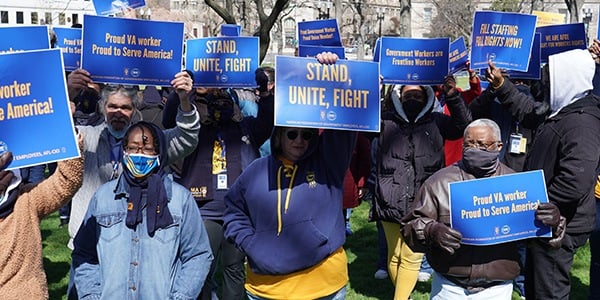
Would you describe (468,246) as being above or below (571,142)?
below

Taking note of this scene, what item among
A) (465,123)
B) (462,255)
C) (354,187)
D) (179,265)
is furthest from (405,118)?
(179,265)

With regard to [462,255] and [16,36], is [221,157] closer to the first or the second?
[16,36]

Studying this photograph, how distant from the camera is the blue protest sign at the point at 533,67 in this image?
20.9 ft

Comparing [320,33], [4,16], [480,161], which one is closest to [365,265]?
[320,33]

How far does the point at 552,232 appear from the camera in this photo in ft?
12.5

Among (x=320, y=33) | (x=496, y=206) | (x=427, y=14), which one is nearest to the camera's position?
(x=496, y=206)

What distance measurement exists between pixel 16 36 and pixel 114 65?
73cm

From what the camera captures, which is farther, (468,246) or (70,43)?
(70,43)

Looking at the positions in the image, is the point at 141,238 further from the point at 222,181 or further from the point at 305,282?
the point at 222,181

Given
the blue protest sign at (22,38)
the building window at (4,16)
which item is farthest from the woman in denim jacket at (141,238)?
the building window at (4,16)

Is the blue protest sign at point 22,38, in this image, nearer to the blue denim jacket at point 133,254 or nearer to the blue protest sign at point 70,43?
the blue denim jacket at point 133,254

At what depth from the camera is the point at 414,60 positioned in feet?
19.8

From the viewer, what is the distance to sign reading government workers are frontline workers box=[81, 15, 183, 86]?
505 cm

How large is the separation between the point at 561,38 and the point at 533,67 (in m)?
0.77
